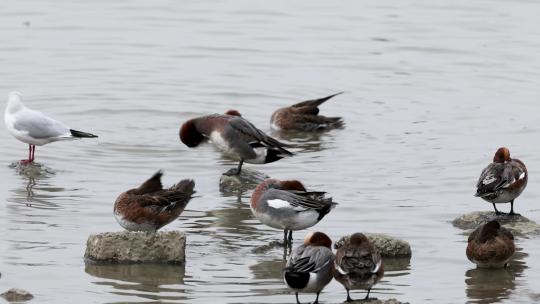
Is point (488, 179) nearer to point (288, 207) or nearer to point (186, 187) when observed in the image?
point (288, 207)

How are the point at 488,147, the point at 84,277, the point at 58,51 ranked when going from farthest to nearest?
the point at 58,51
the point at 488,147
the point at 84,277

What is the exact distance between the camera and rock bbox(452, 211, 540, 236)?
38.6ft

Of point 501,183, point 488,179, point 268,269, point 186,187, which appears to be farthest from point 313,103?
point 268,269

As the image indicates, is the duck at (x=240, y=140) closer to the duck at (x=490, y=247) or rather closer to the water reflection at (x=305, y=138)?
the water reflection at (x=305, y=138)

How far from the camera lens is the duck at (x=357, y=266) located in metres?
9.02

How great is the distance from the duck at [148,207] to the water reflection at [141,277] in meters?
0.55

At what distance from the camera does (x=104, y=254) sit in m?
10.3

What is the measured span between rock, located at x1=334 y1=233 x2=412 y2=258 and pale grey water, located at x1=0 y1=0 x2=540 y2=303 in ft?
0.77

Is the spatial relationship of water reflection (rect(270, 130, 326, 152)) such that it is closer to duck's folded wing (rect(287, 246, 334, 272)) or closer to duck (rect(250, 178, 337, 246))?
duck (rect(250, 178, 337, 246))

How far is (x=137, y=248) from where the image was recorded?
10.3 meters

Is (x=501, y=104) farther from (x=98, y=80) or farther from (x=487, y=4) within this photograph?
(x=487, y=4)

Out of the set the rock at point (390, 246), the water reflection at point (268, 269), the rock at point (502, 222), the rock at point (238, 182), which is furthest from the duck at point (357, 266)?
the rock at point (238, 182)

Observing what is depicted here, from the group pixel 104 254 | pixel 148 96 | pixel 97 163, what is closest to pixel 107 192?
pixel 97 163

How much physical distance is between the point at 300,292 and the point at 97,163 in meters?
6.53
